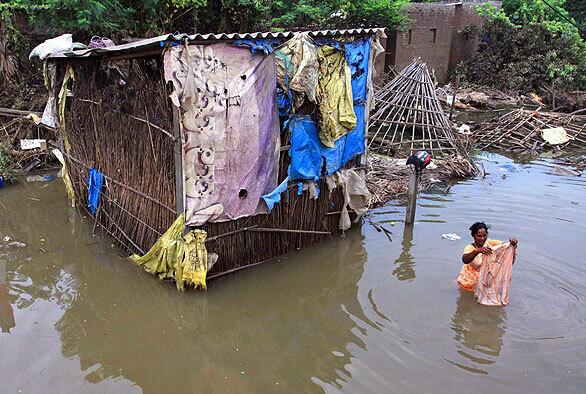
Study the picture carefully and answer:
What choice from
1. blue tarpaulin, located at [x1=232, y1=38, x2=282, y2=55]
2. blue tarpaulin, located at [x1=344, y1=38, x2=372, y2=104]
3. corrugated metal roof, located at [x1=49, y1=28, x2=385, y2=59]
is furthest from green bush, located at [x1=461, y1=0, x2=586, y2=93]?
blue tarpaulin, located at [x1=232, y1=38, x2=282, y2=55]

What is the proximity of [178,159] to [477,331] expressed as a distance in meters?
3.37

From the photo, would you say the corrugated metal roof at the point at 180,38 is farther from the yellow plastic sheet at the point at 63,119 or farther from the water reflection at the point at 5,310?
the water reflection at the point at 5,310

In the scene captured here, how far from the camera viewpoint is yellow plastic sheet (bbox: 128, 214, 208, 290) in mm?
4949

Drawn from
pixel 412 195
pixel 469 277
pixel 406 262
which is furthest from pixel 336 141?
pixel 469 277

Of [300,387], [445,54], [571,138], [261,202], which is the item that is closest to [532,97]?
[445,54]

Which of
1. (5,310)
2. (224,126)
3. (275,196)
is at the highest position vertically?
(224,126)

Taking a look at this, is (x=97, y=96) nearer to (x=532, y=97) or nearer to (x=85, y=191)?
(x=85, y=191)

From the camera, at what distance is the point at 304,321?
487 centimetres

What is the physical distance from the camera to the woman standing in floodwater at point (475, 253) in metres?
4.79

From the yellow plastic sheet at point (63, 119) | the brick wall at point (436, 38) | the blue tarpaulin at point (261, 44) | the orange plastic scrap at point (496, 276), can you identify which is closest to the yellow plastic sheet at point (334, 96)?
the blue tarpaulin at point (261, 44)

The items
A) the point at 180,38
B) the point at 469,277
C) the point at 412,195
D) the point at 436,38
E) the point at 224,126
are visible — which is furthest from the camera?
the point at 436,38

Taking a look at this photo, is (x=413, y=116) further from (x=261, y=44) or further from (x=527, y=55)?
(x=527, y=55)

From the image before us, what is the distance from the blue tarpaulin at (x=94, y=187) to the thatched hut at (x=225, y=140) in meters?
0.04

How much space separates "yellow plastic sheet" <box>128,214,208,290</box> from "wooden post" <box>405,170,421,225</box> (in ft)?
10.8
